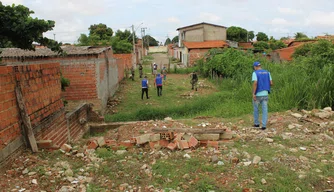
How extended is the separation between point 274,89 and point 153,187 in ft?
25.8

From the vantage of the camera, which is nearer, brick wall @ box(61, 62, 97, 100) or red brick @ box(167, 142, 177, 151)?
red brick @ box(167, 142, 177, 151)

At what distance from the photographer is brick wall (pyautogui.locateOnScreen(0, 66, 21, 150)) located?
3531mm

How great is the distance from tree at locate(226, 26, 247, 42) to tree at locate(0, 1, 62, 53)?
155 feet

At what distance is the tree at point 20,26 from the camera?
366cm

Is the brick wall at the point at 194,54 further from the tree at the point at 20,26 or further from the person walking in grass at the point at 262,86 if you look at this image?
the tree at the point at 20,26

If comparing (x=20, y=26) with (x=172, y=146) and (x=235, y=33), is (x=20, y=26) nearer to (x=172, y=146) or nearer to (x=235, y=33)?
(x=172, y=146)

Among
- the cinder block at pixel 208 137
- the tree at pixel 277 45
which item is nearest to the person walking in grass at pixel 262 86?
the cinder block at pixel 208 137

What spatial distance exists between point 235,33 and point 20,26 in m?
47.9

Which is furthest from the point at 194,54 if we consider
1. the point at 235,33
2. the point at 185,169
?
the point at 185,169

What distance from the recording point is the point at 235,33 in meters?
48.6

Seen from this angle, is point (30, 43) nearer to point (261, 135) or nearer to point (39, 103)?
point (39, 103)

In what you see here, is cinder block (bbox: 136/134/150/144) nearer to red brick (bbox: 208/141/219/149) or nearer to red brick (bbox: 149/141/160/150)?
red brick (bbox: 149/141/160/150)

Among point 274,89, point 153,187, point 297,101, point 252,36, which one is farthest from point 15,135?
point 252,36

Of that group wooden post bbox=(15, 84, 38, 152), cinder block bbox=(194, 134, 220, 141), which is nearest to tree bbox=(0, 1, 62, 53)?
wooden post bbox=(15, 84, 38, 152)
